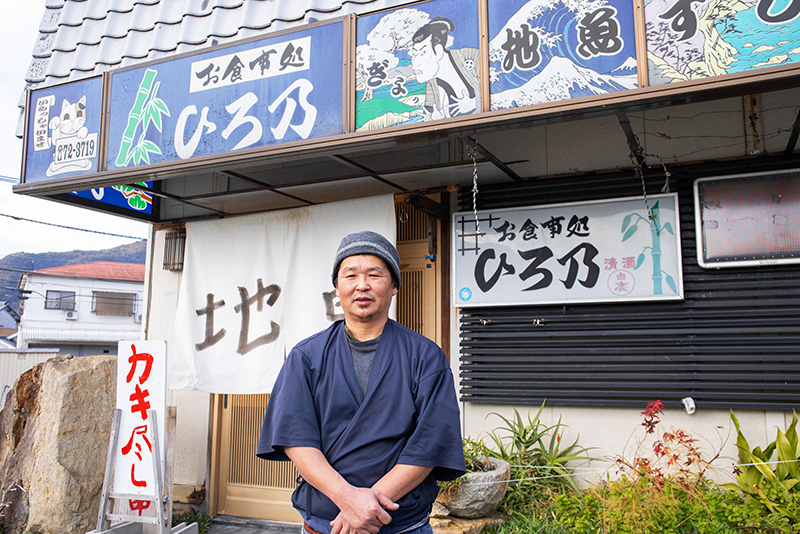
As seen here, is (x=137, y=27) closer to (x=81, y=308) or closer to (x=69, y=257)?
(x=81, y=308)

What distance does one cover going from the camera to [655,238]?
5281mm

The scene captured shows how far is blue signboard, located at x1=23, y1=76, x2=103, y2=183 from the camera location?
5.67m

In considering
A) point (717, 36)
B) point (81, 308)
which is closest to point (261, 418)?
point (717, 36)

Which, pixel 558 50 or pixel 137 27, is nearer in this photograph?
pixel 558 50

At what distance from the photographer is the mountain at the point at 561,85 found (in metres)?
3.72

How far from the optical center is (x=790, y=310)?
4855mm

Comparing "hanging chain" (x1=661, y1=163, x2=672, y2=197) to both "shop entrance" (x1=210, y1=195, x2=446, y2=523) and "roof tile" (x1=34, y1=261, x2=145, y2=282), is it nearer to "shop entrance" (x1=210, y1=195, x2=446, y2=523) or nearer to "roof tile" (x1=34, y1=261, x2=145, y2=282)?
"shop entrance" (x1=210, y1=195, x2=446, y2=523)

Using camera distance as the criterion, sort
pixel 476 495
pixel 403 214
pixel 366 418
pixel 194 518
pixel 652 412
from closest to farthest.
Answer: pixel 366 418, pixel 652 412, pixel 476 495, pixel 403 214, pixel 194 518

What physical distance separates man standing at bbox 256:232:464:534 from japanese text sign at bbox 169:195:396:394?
361 centimetres

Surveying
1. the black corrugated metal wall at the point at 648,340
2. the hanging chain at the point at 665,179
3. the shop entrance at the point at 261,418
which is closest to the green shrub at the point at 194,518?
the shop entrance at the point at 261,418

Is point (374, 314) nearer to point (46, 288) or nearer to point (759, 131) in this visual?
point (759, 131)

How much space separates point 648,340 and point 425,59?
10.5ft

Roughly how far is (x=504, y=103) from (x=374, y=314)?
2.20 metres

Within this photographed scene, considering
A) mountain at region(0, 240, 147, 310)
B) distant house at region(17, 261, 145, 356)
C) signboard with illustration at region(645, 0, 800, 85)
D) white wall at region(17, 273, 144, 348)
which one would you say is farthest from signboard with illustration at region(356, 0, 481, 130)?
mountain at region(0, 240, 147, 310)
